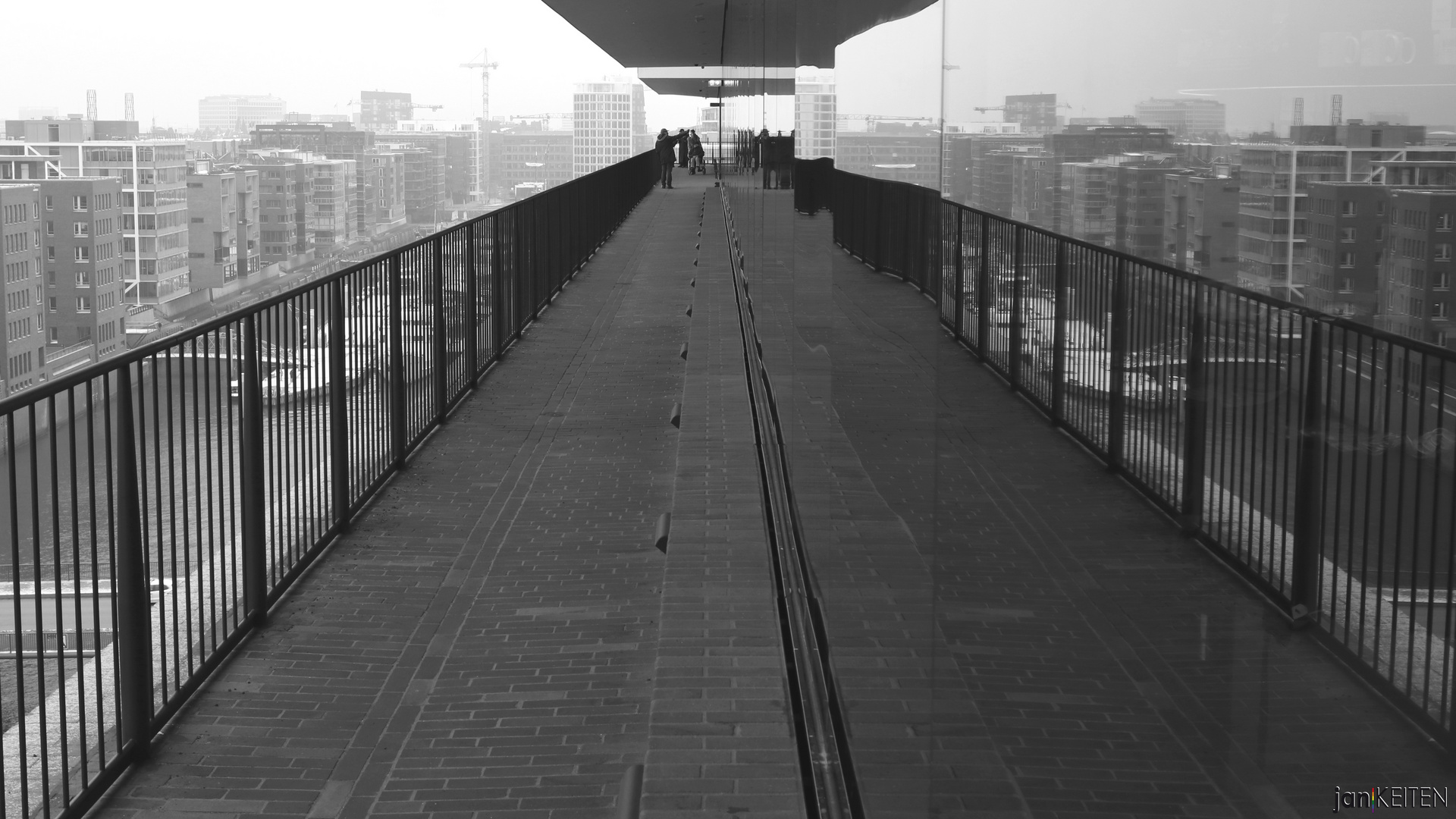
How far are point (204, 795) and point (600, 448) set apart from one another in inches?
172

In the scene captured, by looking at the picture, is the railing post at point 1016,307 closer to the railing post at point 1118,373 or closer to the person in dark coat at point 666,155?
the railing post at point 1118,373

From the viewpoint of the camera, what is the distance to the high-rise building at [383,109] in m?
47.3

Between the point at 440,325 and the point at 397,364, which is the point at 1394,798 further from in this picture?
the point at 440,325

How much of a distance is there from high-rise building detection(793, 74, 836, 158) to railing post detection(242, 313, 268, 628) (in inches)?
85.8

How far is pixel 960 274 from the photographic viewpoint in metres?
1.47

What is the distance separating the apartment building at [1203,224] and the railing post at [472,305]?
8.65m

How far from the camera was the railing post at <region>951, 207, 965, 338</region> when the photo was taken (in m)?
1.44

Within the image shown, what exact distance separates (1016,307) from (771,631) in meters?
3.37

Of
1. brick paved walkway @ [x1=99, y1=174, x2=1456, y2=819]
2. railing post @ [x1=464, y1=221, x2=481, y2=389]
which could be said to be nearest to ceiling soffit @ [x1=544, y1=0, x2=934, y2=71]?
brick paved walkway @ [x1=99, y1=174, x2=1456, y2=819]

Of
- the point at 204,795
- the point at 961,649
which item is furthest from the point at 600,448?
the point at 961,649

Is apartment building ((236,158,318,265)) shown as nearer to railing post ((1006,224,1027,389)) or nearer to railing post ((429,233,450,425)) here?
railing post ((429,233,450,425))

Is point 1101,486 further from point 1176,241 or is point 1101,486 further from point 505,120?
point 505,120

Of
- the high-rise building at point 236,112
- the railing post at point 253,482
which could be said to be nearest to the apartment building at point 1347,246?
the railing post at point 253,482

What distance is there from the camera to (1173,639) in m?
0.65
